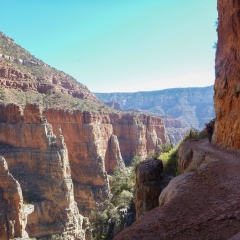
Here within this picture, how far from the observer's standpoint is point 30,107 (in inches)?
1326

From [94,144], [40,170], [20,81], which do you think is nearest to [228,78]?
[40,170]

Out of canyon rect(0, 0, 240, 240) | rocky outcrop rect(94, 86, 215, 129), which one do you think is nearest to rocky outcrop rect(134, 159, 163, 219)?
canyon rect(0, 0, 240, 240)

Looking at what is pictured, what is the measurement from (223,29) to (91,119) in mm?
35021

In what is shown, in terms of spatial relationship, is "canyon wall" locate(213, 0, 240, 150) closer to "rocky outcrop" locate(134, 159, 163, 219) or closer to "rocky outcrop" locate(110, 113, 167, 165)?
"rocky outcrop" locate(134, 159, 163, 219)

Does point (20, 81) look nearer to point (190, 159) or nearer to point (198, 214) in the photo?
point (190, 159)

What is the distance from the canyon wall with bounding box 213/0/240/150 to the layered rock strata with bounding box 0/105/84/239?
21.6 metres

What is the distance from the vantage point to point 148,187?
11.4m

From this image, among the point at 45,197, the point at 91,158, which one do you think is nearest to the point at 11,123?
the point at 45,197

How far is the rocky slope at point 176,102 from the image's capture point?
15738 cm

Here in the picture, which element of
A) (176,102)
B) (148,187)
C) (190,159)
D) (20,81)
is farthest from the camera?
(176,102)

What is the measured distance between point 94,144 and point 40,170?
1344 centimetres

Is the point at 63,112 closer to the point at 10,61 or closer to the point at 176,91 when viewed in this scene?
the point at 10,61

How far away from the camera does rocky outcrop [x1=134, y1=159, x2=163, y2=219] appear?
36.7ft

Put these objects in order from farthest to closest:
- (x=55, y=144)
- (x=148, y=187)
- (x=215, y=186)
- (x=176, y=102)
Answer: (x=176, y=102), (x=55, y=144), (x=148, y=187), (x=215, y=186)
